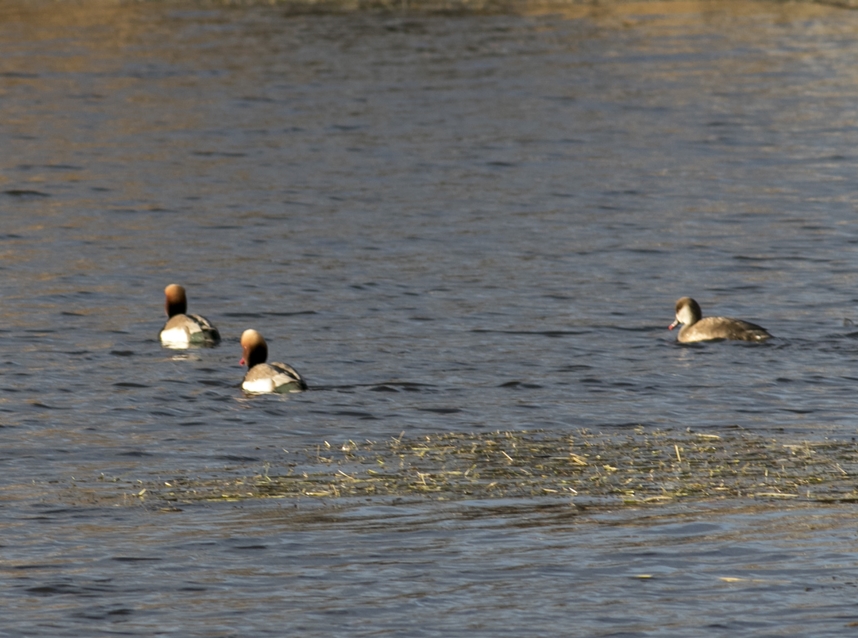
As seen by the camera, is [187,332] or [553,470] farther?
[187,332]

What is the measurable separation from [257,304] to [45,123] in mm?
15682

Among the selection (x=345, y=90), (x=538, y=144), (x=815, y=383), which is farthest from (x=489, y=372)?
(x=345, y=90)

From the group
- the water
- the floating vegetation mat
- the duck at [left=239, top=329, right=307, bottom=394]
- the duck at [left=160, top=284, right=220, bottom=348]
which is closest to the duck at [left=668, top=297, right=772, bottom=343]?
the water

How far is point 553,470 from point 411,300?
26.2ft

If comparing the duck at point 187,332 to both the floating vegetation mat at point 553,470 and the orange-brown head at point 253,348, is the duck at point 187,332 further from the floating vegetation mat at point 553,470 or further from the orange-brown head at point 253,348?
the floating vegetation mat at point 553,470

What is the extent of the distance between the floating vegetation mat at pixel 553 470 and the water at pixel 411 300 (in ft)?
1.09

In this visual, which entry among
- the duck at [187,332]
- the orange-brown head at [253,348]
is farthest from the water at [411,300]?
the orange-brown head at [253,348]

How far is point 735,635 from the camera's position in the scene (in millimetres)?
8891

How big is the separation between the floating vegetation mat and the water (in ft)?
1.09

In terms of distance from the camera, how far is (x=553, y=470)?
40.4 ft

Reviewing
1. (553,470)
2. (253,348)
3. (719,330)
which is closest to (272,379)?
(253,348)

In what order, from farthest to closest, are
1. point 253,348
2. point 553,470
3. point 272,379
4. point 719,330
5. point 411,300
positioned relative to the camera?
point 411,300 → point 719,330 → point 253,348 → point 272,379 → point 553,470

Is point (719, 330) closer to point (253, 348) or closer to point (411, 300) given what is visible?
point (411, 300)

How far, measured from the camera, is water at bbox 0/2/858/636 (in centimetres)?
988
